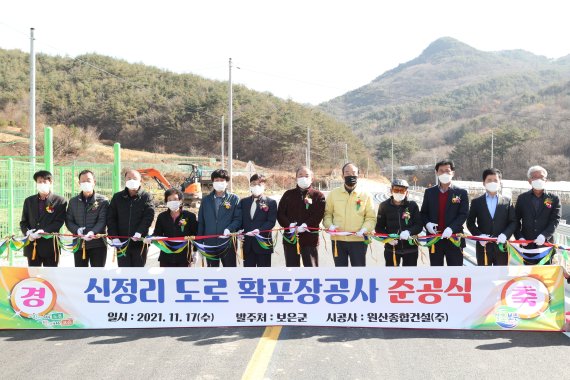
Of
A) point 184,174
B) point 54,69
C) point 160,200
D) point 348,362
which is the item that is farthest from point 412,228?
point 54,69

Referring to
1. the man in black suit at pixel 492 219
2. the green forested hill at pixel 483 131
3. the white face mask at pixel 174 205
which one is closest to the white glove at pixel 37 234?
the white face mask at pixel 174 205

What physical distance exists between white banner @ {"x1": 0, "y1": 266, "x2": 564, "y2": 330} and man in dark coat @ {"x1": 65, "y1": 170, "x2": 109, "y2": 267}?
0.78 meters

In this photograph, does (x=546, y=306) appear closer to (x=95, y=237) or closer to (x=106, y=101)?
(x=95, y=237)

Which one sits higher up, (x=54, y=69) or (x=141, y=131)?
(x=54, y=69)

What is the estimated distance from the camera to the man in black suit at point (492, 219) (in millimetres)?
7371

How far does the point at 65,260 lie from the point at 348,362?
8.84m

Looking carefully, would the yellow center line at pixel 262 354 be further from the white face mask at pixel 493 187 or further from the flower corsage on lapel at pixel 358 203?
the white face mask at pixel 493 187

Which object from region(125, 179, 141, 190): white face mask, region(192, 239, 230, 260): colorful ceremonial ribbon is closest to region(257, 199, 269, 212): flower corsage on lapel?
region(192, 239, 230, 260): colorful ceremonial ribbon

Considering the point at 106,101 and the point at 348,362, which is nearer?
the point at 348,362

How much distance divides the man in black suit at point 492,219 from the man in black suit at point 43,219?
5.53 m

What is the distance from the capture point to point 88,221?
304 inches

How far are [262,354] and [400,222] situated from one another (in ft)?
9.22

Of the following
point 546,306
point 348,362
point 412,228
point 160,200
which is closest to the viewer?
point 348,362

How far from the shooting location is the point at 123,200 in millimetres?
7688
